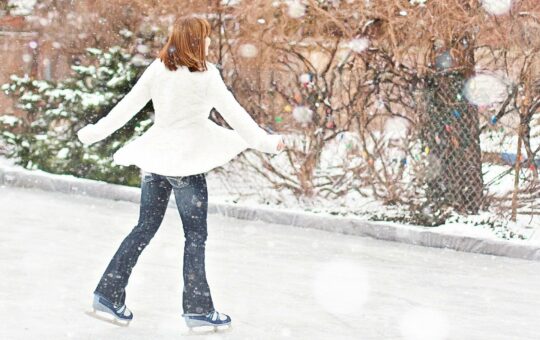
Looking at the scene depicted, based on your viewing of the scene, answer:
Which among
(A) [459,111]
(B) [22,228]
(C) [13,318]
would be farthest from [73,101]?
(C) [13,318]

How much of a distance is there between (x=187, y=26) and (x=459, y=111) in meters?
5.72

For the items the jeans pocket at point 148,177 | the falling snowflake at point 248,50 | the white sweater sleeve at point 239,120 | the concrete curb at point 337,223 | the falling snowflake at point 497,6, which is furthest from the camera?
the falling snowflake at point 248,50

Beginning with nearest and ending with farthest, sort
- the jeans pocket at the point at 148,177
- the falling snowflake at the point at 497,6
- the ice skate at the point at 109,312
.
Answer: the jeans pocket at the point at 148,177 → the ice skate at the point at 109,312 → the falling snowflake at the point at 497,6

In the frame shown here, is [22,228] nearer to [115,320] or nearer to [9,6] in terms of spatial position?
[115,320]

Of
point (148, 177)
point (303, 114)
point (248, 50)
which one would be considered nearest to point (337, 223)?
point (303, 114)

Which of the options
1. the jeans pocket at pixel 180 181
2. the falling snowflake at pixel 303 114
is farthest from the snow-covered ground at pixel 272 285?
the falling snowflake at pixel 303 114

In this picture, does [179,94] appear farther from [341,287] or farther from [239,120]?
[341,287]

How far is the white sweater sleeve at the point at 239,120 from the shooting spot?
6.77 metres

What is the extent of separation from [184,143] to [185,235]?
530 mm

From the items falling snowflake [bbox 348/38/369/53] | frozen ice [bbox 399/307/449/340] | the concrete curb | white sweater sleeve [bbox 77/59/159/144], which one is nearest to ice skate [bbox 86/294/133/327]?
white sweater sleeve [bbox 77/59/159/144]

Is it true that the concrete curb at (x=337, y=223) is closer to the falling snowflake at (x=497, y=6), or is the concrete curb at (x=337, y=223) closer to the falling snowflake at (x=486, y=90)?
the falling snowflake at (x=486, y=90)

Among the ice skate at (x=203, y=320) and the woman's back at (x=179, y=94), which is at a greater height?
the woman's back at (x=179, y=94)

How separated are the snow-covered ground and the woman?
0.31 m

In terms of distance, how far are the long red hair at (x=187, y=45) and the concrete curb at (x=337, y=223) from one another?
4.78 meters
